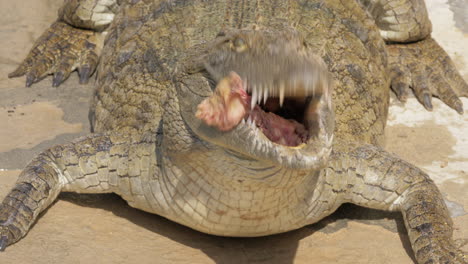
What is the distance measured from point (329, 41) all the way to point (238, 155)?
1797mm

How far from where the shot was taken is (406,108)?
606cm

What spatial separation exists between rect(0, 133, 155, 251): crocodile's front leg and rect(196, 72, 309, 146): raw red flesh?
0.97 meters

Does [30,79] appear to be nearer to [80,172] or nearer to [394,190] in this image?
[80,172]

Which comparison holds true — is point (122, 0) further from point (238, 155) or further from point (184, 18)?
point (238, 155)

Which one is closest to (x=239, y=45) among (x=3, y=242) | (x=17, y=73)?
(x=3, y=242)

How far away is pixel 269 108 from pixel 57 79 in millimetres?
3478

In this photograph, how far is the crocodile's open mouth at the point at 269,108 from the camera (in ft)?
10.0

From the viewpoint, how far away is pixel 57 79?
20.9 ft

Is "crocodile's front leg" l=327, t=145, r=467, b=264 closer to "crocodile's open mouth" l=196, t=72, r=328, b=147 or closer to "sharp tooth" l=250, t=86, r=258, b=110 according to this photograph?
"crocodile's open mouth" l=196, t=72, r=328, b=147

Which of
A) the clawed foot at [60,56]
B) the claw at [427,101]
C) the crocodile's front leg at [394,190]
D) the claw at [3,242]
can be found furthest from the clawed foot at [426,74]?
the claw at [3,242]

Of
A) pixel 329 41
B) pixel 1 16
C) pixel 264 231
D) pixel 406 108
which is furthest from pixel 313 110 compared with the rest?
pixel 1 16

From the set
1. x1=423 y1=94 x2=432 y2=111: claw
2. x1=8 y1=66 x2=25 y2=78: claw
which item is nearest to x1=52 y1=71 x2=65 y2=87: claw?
x1=8 y1=66 x2=25 y2=78: claw

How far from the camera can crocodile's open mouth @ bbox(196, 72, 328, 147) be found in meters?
3.06

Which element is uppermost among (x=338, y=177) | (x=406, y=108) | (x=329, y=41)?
(x=329, y=41)
